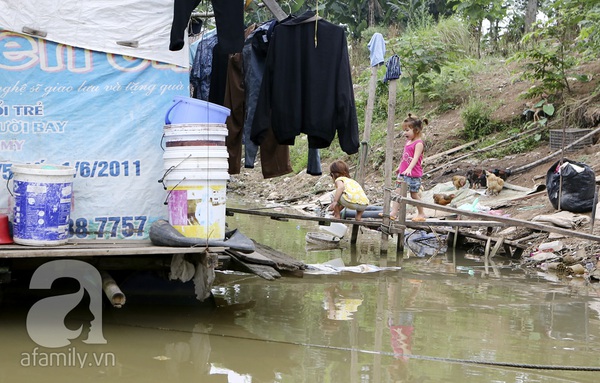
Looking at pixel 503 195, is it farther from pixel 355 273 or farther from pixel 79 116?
pixel 79 116

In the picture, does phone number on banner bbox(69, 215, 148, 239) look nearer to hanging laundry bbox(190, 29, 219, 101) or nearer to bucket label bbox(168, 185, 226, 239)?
bucket label bbox(168, 185, 226, 239)

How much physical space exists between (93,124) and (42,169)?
0.78m

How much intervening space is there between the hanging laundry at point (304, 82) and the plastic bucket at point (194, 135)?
51.0 inches

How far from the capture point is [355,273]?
8156 mm

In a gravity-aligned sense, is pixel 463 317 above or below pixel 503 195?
below

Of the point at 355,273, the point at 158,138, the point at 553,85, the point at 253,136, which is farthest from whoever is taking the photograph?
the point at 553,85

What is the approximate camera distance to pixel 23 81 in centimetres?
565

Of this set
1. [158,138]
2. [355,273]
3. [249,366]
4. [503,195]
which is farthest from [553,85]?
[249,366]

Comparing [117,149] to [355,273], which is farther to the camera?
[355,273]

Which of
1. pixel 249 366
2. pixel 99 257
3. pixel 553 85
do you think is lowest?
pixel 249 366

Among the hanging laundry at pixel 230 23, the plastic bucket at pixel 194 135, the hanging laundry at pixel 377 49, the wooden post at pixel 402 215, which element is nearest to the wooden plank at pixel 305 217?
the wooden post at pixel 402 215

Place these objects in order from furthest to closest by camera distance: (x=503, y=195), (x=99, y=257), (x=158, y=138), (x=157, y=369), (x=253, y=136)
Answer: (x=503, y=195), (x=253, y=136), (x=158, y=138), (x=99, y=257), (x=157, y=369)

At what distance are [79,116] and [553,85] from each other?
11.1 metres

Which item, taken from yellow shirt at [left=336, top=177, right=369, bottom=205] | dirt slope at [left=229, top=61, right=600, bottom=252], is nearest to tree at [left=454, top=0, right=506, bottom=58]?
dirt slope at [left=229, top=61, right=600, bottom=252]
